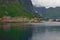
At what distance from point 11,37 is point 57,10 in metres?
1.32

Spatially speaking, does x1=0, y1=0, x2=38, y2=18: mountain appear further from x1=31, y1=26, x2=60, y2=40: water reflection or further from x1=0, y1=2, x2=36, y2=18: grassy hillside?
x1=31, y1=26, x2=60, y2=40: water reflection

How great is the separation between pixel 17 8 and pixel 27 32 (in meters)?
0.66

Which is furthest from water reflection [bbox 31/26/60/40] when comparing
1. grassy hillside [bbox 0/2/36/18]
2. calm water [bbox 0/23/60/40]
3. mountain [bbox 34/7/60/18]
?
grassy hillside [bbox 0/2/36/18]

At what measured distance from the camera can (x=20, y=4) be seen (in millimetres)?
4477

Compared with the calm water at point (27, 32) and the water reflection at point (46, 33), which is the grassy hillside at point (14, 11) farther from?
the water reflection at point (46, 33)

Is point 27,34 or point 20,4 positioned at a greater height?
point 20,4

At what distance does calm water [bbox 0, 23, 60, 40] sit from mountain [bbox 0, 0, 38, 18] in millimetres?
272

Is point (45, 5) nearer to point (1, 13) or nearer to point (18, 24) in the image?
point (18, 24)

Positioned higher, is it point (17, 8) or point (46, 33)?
point (17, 8)

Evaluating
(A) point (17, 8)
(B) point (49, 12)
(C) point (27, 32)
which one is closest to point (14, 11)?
(A) point (17, 8)

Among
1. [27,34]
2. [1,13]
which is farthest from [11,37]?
[1,13]

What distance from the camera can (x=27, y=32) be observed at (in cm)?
430

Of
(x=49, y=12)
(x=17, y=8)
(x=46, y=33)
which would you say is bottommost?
(x=46, y=33)

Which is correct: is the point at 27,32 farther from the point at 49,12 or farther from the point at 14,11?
the point at 49,12
